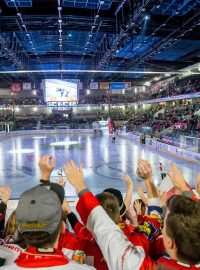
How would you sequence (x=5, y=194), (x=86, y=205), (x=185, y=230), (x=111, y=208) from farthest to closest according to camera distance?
(x=5, y=194) → (x=111, y=208) → (x=86, y=205) → (x=185, y=230)

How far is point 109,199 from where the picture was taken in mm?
1804

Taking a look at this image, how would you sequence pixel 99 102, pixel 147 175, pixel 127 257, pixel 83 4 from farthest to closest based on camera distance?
pixel 99 102 < pixel 83 4 < pixel 147 175 < pixel 127 257

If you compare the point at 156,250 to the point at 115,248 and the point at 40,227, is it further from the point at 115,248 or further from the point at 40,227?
the point at 40,227

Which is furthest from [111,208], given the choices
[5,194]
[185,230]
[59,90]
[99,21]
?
[59,90]

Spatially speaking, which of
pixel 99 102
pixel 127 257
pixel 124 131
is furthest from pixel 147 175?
pixel 99 102

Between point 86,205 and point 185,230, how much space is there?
46 centimetres

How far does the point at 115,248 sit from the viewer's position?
1.31 metres

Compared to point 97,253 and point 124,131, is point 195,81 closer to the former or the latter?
point 124,131

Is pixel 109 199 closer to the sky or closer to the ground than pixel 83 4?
closer to the ground

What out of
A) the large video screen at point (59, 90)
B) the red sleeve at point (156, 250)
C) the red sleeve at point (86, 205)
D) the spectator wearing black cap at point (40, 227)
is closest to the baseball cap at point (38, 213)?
the spectator wearing black cap at point (40, 227)

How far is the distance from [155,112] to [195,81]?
12460mm

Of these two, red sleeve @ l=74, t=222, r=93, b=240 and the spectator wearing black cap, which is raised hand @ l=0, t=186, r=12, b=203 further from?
the spectator wearing black cap

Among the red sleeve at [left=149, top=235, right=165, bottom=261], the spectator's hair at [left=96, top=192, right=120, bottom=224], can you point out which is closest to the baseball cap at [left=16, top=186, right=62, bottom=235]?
the spectator's hair at [left=96, top=192, right=120, bottom=224]

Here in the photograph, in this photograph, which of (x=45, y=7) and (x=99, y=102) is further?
(x=99, y=102)
